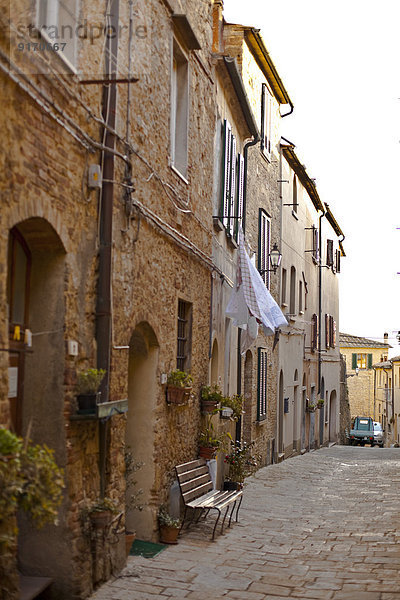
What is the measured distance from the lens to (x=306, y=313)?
82.1ft

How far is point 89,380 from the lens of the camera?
5844mm

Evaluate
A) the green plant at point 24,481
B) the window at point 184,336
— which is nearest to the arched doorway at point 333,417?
the window at point 184,336

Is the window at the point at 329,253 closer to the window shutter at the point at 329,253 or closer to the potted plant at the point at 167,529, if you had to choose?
the window shutter at the point at 329,253

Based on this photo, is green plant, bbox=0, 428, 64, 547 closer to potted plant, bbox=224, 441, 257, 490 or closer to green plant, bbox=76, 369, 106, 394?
green plant, bbox=76, 369, 106, 394

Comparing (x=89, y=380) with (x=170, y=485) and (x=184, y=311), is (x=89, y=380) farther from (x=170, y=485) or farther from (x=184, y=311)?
(x=184, y=311)

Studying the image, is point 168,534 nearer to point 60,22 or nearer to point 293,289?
point 60,22

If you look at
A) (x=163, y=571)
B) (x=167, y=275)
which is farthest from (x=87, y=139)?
(x=163, y=571)

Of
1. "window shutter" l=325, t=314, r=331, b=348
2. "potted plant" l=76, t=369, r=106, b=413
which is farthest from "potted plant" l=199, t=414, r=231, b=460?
"window shutter" l=325, t=314, r=331, b=348

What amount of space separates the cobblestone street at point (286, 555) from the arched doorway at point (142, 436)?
1.30 feet

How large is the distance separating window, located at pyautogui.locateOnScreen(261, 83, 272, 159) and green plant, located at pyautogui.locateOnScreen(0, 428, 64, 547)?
1355 centimetres

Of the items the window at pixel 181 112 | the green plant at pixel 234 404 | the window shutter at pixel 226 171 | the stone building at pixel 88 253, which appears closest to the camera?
the stone building at pixel 88 253

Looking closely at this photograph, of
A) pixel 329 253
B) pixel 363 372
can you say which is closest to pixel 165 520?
pixel 329 253

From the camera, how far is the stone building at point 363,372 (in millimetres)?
58375

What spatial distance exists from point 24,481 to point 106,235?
2727 mm
